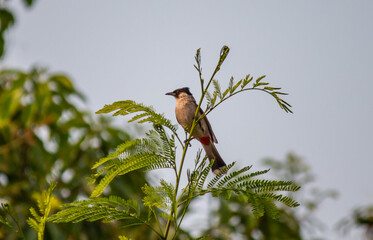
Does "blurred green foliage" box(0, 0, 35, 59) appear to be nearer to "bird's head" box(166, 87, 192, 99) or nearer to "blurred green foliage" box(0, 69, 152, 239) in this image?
"blurred green foliage" box(0, 69, 152, 239)

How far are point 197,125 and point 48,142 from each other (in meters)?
4.10

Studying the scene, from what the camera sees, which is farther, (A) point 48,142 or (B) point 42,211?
(A) point 48,142

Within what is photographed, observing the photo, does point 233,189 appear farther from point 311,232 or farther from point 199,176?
point 311,232

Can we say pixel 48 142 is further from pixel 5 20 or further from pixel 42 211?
pixel 42 211

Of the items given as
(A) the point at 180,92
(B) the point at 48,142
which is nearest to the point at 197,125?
(A) the point at 180,92

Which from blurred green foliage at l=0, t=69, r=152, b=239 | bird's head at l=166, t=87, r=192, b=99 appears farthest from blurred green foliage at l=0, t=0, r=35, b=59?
bird's head at l=166, t=87, r=192, b=99

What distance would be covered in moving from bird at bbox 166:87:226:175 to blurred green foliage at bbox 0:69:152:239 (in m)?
2.23

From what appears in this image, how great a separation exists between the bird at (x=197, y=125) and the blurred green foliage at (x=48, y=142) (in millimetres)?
2228

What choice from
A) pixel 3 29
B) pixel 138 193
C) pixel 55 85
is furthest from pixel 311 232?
pixel 3 29

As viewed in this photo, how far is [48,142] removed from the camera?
6773 mm

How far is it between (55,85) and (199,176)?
5666 mm

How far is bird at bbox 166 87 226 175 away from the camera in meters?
3.29

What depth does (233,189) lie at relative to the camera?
186 cm

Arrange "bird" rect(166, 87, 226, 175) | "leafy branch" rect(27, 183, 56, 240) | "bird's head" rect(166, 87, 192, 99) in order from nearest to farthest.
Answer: "leafy branch" rect(27, 183, 56, 240) < "bird" rect(166, 87, 226, 175) < "bird's head" rect(166, 87, 192, 99)
